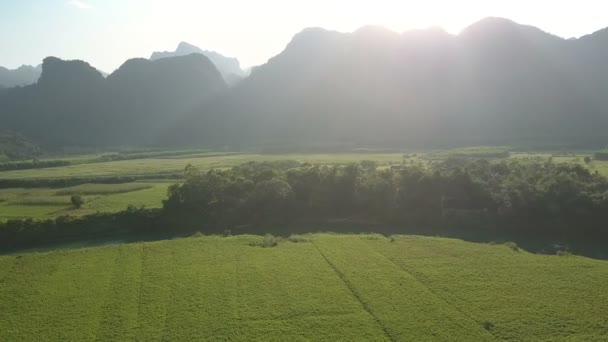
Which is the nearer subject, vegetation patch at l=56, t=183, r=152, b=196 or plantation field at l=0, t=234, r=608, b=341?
plantation field at l=0, t=234, r=608, b=341

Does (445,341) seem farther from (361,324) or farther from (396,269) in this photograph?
(396,269)

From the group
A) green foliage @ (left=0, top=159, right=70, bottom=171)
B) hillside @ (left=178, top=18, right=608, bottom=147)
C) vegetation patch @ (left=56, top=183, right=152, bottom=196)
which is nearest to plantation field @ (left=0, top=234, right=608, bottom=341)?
vegetation patch @ (left=56, top=183, right=152, bottom=196)

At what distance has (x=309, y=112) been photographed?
195m

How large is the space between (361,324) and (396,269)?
12.2m

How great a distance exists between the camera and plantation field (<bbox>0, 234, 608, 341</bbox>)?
102 feet

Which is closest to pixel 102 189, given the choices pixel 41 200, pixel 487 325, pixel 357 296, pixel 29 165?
pixel 41 200

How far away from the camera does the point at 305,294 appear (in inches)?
1452

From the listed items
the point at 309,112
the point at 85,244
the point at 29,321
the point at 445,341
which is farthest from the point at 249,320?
the point at 309,112

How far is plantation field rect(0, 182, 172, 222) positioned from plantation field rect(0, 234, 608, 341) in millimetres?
18287

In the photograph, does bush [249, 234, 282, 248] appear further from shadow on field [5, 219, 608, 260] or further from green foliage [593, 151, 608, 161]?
green foliage [593, 151, 608, 161]

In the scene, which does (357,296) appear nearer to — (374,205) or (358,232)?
(358,232)

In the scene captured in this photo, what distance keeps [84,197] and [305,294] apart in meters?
57.4

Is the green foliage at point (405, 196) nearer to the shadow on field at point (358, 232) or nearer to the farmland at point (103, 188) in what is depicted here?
the shadow on field at point (358, 232)

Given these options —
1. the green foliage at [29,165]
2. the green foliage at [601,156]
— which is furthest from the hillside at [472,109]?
the green foliage at [29,165]
